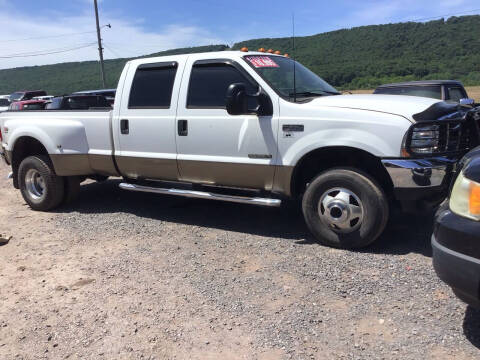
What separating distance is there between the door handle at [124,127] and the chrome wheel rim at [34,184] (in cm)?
176

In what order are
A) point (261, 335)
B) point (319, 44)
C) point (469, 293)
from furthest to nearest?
point (319, 44), point (261, 335), point (469, 293)

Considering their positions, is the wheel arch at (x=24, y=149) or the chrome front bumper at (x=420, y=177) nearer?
the chrome front bumper at (x=420, y=177)

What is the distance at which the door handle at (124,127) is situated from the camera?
17.5 feet

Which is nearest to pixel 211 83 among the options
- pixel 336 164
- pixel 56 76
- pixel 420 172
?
pixel 336 164

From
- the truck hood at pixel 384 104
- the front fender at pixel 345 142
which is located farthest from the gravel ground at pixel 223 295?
the truck hood at pixel 384 104

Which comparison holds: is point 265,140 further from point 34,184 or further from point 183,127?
point 34,184

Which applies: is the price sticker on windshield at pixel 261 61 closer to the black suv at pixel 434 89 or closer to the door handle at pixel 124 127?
the door handle at pixel 124 127

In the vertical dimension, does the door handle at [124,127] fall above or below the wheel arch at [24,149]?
above

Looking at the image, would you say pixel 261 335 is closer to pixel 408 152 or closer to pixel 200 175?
pixel 408 152

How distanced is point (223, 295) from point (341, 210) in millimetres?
1434

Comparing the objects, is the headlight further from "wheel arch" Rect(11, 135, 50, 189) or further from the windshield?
"wheel arch" Rect(11, 135, 50, 189)

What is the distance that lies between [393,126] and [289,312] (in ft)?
6.04

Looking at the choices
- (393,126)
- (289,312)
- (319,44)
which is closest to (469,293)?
(289,312)

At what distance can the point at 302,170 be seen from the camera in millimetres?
4547
